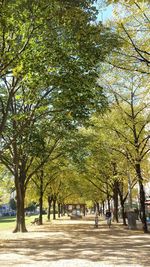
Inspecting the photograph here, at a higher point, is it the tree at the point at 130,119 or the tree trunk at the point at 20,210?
the tree at the point at 130,119

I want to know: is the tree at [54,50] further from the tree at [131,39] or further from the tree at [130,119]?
the tree at [130,119]

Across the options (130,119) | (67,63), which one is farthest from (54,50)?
(130,119)

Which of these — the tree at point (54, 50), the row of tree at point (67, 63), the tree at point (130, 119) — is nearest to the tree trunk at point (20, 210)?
the row of tree at point (67, 63)

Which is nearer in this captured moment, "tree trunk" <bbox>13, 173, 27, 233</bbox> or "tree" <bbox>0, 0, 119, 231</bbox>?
"tree" <bbox>0, 0, 119, 231</bbox>

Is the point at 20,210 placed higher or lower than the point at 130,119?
lower

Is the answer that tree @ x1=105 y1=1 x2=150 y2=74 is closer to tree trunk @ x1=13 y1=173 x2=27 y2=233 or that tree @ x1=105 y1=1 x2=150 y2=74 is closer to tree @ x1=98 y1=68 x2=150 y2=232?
tree @ x1=98 y1=68 x2=150 y2=232

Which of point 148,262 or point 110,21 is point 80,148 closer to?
point 110,21

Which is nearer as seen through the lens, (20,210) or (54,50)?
(54,50)

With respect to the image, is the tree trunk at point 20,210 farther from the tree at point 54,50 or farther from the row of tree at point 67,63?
the tree at point 54,50

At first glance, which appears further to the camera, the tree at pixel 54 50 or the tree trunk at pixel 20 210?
the tree trunk at pixel 20 210

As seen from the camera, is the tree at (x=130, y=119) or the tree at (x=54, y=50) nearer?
the tree at (x=54, y=50)

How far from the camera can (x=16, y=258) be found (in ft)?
46.4

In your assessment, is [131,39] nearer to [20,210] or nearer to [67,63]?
[67,63]

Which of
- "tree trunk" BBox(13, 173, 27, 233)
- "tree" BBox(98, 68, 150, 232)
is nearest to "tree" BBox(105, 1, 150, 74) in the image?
"tree" BBox(98, 68, 150, 232)
